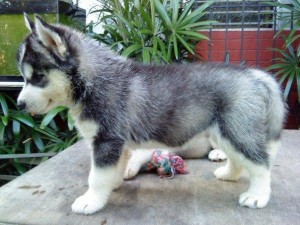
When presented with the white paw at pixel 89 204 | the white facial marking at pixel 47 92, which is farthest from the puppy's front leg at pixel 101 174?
the white facial marking at pixel 47 92

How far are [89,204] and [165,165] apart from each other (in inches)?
32.7

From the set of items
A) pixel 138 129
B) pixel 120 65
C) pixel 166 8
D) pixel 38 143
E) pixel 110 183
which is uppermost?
pixel 166 8

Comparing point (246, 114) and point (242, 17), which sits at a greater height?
point (242, 17)

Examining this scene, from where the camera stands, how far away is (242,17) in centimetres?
580

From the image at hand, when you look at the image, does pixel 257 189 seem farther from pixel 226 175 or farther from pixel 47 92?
pixel 47 92

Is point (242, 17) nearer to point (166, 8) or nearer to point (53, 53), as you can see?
point (166, 8)

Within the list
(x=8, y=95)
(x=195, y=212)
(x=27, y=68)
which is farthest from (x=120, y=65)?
(x=8, y=95)

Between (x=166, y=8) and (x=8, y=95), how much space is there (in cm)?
238

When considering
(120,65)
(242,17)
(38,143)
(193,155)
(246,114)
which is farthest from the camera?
(242,17)

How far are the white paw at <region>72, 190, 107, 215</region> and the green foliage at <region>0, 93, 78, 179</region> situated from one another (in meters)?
2.60

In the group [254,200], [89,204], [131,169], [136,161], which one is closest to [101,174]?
[89,204]

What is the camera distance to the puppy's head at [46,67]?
2.07 meters

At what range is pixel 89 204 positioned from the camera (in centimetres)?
217

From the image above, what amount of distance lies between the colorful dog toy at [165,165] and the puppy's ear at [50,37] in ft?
3.83
